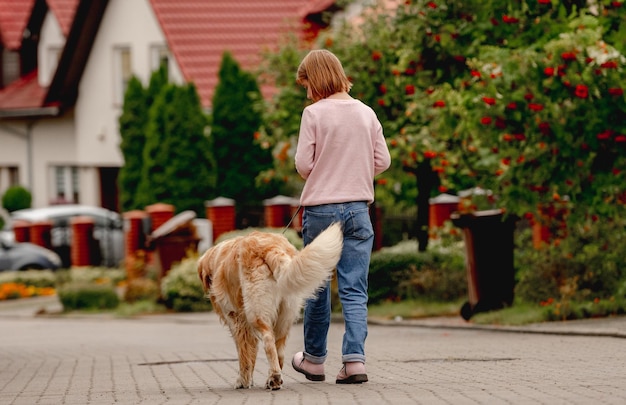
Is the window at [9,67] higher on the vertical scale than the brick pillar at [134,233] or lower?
higher

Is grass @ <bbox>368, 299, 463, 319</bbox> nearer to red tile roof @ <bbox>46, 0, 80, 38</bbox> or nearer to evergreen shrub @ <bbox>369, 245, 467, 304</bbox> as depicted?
evergreen shrub @ <bbox>369, 245, 467, 304</bbox>

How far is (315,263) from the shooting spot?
8156mm

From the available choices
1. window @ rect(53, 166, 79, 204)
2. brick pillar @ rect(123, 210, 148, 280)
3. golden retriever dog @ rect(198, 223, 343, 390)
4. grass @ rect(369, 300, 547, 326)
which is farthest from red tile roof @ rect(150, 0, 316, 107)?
golden retriever dog @ rect(198, 223, 343, 390)

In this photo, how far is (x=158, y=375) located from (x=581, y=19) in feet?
21.8

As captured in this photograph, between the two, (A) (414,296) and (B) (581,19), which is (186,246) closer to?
(A) (414,296)

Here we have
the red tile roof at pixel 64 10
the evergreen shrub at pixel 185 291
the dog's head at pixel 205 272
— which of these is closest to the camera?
the dog's head at pixel 205 272

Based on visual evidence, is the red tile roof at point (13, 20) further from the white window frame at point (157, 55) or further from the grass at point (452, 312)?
the grass at point (452, 312)

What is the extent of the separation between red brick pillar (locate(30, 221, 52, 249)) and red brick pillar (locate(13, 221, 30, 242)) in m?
0.41

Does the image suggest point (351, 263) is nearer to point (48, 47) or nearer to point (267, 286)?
point (267, 286)

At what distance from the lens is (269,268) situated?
8531 mm

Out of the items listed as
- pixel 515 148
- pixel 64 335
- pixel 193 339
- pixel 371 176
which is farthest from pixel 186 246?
pixel 371 176

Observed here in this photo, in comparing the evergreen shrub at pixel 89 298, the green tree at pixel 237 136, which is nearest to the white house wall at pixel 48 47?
the green tree at pixel 237 136

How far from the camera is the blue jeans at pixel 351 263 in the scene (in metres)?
8.59

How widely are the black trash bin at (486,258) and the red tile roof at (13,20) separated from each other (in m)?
29.0
